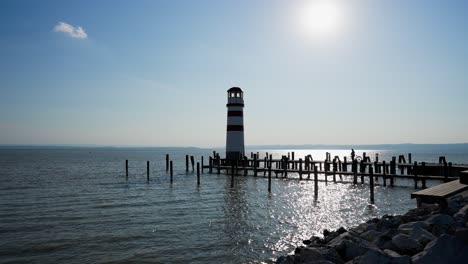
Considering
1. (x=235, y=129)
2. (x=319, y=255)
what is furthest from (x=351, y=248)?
(x=235, y=129)

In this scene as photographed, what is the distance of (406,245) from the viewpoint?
7.34m

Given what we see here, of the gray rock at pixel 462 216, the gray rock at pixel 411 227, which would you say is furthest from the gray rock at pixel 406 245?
the gray rock at pixel 462 216

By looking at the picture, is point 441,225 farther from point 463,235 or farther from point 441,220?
A: point 463,235

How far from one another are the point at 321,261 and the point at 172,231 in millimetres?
7814

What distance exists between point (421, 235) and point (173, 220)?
10.4 m

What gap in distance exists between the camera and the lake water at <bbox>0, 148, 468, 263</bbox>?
1116cm

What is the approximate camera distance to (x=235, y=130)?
3719 centimetres

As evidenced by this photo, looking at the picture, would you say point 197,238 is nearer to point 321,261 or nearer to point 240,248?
point 240,248

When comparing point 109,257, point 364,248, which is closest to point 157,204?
point 109,257

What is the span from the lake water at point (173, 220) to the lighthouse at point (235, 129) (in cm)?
1073

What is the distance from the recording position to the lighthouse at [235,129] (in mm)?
37219

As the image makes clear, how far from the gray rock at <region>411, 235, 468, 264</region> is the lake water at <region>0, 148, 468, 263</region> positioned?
489cm

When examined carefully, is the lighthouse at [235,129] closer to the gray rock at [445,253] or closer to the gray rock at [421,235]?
the gray rock at [421,235]

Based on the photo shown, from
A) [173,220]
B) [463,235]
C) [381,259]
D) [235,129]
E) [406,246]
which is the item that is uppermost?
[235,129]
